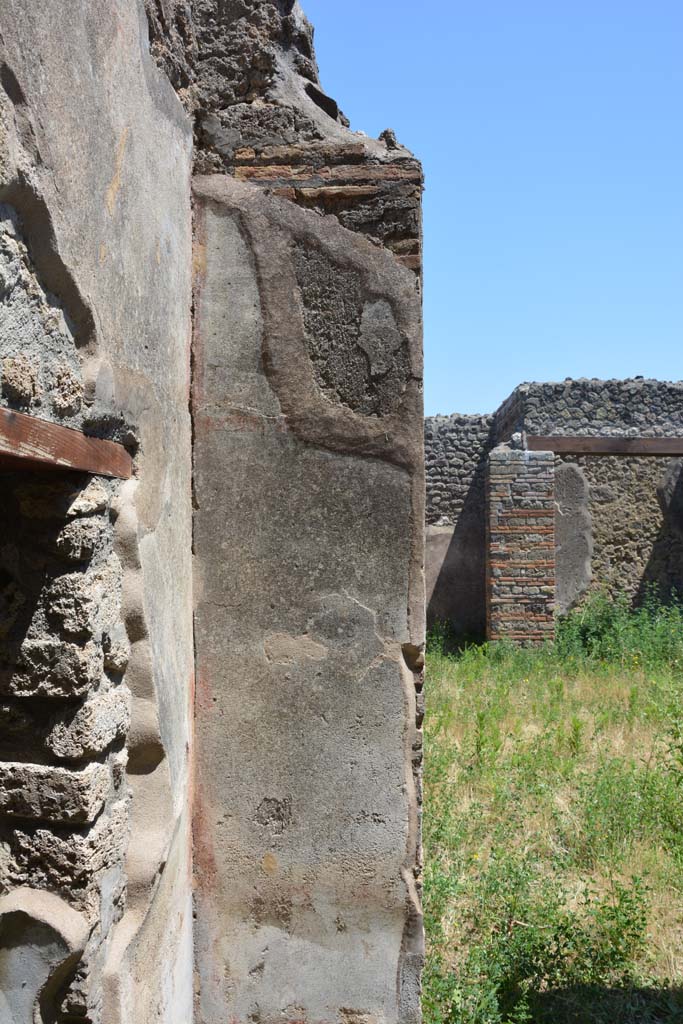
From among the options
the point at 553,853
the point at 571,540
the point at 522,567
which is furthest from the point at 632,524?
the point at 553,853

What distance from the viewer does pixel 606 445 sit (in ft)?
29.9

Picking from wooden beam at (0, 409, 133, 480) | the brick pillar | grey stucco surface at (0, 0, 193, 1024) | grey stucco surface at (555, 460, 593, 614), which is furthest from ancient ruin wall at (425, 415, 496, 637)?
wooden beam at (0, 409, 133, 480)

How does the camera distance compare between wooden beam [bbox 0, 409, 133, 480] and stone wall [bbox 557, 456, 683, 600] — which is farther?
stone wall [bbox 557, 456, 683, 600]

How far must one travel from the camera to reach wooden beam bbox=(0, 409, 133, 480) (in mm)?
1239

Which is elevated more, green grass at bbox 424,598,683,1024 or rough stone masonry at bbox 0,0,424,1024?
rough stone masonry at bbox 0,0,424,1024

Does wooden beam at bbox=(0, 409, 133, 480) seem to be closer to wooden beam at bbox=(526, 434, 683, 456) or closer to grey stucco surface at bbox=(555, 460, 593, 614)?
wooden beam at bbox=(526, 434, 683, 456)

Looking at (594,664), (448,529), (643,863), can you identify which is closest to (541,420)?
(448,529)

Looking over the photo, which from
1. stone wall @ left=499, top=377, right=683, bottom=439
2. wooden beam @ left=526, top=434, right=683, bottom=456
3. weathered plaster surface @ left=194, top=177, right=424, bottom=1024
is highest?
stone wall @ left=499, top=377, right=683, bottom=439

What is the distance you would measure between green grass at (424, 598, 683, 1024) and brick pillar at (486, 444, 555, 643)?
2.20 m

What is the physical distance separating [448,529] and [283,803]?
924 centimetres

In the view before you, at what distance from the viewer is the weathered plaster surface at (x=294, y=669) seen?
2334 millimetres

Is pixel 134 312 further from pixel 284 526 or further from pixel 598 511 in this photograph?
pixel 598 511

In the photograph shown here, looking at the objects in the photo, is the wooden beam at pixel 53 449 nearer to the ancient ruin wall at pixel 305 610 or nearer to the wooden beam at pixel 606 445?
the ancient ruin wall at pixel 305 610

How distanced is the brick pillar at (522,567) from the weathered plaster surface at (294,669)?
689cm
